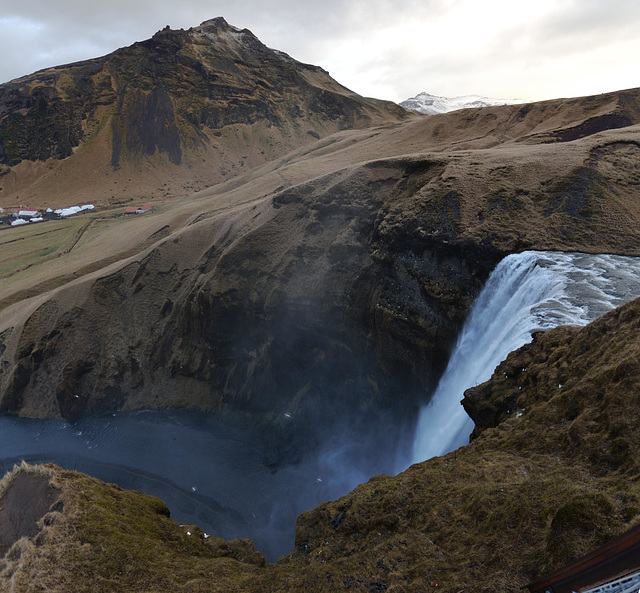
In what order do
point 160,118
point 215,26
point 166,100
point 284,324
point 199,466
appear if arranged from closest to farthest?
point 199,466, point 284,324, point 160,118, point 166,100, point 215,26

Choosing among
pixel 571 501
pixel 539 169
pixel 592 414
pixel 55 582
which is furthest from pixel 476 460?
pixel 539 169

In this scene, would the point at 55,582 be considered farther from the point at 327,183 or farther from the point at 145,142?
the point at 145,142

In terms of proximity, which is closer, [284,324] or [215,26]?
[284,324]

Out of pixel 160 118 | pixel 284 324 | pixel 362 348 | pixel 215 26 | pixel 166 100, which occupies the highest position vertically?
pixel 215 26

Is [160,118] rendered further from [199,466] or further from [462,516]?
[462,516]

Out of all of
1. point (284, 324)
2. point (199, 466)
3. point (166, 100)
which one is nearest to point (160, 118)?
point (166, 100)

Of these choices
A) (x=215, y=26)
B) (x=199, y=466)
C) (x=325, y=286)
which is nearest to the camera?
(x=199, y=466)
